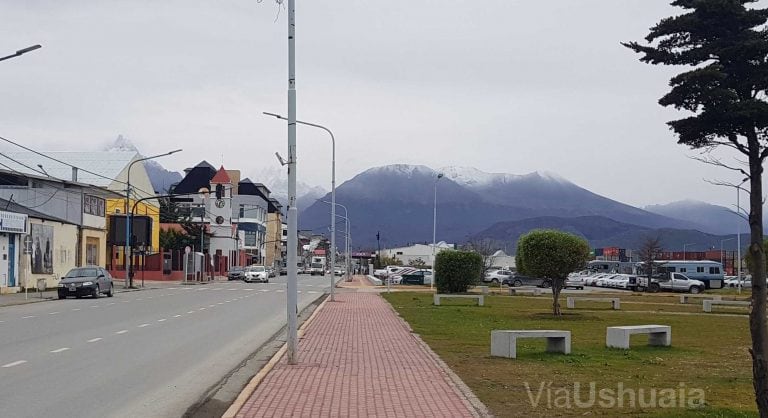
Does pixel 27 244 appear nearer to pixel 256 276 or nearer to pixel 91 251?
pixel 91 251

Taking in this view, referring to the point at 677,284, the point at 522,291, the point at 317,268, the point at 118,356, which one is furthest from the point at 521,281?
the point at 118,356

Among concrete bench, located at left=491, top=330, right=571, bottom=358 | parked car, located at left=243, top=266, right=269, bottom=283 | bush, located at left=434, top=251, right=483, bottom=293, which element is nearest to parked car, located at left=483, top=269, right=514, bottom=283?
parked car, located at left=243, top=266, right=269, bottom=283

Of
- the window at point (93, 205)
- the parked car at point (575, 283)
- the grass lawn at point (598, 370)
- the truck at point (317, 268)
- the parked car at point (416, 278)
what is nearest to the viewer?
the grass lawn at point (598, 370)

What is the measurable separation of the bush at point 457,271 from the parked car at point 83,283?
1766 centimetres

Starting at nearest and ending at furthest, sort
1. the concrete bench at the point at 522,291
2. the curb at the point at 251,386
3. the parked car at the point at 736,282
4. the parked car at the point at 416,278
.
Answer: the curb at the point at 251,386, the concrete bench at the point at 522,291, the parked car at the point at 416,278, the parked car at the point at 736,282

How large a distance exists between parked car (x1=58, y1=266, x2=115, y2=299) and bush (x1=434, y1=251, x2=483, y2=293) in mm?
17665

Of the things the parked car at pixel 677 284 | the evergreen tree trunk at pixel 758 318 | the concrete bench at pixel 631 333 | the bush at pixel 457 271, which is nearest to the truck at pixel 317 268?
the parked car at pixel 677 284

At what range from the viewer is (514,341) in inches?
630

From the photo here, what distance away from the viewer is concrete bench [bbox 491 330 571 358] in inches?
629

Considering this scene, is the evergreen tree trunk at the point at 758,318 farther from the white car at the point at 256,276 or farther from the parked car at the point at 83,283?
the white car at the point at 256,276

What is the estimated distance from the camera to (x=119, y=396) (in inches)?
447

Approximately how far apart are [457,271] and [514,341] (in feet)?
102

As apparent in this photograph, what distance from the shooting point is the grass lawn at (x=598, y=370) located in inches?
416

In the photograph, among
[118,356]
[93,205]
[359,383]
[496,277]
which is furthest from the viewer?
[496,277]
